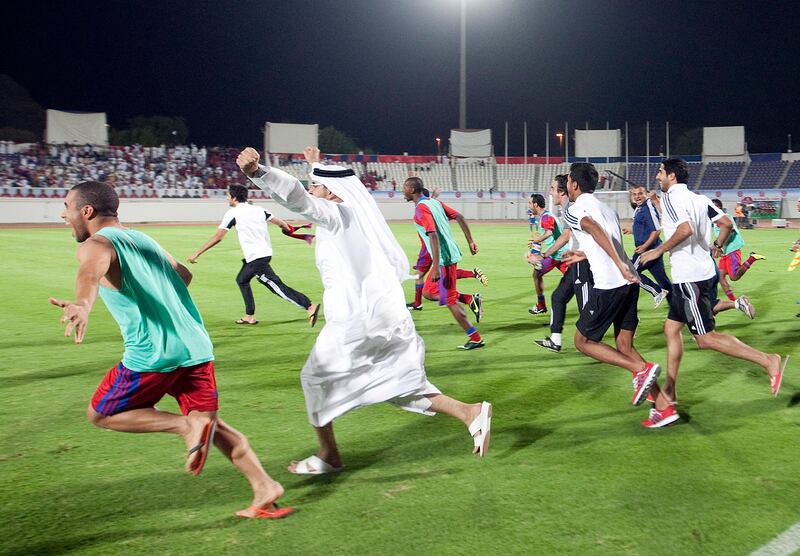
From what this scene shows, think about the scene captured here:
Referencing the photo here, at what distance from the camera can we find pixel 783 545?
3594 mm

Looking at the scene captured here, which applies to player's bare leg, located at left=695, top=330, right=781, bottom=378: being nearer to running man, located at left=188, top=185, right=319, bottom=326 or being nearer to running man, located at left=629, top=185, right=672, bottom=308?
running man, located at left=629, top=185, right=672, bottom=308

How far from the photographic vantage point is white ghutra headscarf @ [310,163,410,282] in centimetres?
457

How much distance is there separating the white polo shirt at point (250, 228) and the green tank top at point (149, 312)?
6.85 m

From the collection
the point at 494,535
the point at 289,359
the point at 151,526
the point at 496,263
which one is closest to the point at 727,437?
the point at 494,535

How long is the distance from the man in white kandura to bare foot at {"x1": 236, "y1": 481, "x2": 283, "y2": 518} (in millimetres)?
593

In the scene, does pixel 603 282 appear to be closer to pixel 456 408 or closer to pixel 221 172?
pixel 456 408

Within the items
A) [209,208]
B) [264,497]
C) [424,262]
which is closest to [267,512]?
[264,497]

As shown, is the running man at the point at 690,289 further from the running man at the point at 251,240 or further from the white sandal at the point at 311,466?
the running man at the point at 251,240

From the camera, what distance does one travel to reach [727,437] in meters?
5.32

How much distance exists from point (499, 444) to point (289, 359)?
12.0ft

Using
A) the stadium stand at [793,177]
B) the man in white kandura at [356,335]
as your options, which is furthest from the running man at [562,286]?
the stadium stand at [793,177]

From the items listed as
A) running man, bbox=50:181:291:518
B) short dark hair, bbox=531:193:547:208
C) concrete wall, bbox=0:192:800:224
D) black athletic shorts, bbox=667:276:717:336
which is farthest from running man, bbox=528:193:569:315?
concrete wall, bbox=0:192:800:224

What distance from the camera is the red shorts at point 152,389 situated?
3.78 metres

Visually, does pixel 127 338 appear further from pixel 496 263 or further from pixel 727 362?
pixel 496 263
